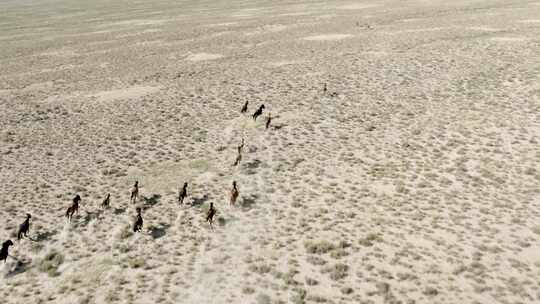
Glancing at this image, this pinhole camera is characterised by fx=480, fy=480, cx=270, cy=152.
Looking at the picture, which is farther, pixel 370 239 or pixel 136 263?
pixel 370 239

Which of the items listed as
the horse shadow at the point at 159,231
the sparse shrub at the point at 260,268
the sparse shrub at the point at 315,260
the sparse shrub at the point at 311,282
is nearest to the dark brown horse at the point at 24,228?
the horse shadow at the point at 159,231

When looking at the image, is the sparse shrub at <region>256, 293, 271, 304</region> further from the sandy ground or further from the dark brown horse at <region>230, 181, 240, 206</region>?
the dark brown horse at <region>230, 181, 240, 206</region>

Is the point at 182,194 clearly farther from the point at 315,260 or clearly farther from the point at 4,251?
the point at 315,260

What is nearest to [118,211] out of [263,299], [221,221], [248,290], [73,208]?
[73,208]

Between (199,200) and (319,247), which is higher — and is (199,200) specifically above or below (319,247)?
above

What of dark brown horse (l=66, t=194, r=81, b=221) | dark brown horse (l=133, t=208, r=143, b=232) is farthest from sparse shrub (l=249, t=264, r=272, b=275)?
dark brown horse (l=66, t=194, r=81, b=221)

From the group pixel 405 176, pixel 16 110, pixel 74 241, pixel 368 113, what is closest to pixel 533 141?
pixel 405 176

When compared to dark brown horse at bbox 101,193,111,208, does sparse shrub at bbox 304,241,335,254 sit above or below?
below

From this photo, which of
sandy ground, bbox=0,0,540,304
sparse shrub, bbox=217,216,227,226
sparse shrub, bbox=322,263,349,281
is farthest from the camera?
sparse shrub, bbox=217,216,227,226

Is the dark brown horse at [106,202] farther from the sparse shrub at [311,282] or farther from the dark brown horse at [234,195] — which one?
the sparse shrub at [311,282]
